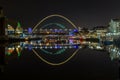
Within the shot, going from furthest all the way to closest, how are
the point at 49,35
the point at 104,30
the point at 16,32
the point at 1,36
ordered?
the point at 49,35 → the point at 104,30 → the point at 16,32 → the point at 1,36

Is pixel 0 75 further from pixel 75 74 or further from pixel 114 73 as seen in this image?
pixel 114 73

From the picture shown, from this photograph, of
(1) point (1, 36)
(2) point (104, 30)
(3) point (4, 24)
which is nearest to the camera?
(1) point (1, 36)

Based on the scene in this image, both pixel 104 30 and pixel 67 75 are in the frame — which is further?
pixel 104 30

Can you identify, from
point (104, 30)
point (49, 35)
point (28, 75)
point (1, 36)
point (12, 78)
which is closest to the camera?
point (12, 78)

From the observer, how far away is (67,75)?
14.3 metres

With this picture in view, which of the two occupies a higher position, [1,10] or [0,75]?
[1,10]

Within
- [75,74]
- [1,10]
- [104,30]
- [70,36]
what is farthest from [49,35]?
[75,74]

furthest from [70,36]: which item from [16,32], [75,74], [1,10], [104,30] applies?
[75,74]

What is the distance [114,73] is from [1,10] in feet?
220

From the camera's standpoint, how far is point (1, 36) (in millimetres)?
68625

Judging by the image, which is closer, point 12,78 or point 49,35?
point 12,78

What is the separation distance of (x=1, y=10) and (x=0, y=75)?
218 feet

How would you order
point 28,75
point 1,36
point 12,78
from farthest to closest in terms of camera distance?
1. point 1,36
2. point 28,75
3. point 12,78

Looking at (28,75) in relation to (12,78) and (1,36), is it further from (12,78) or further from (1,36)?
(1,36)
